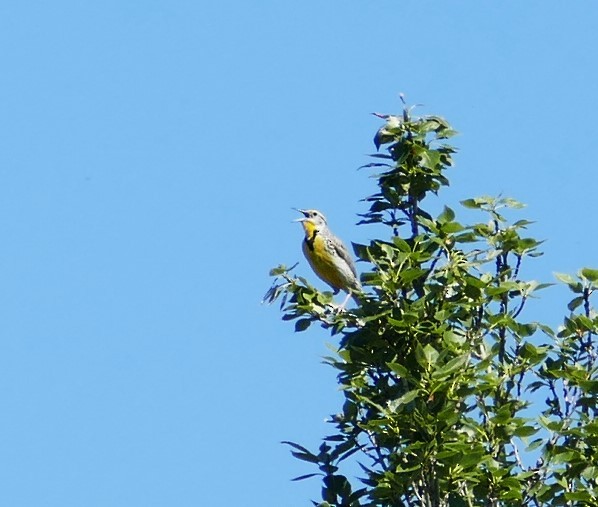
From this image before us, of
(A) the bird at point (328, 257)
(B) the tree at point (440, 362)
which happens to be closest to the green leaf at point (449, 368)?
(B) the tree at point (440, 362)

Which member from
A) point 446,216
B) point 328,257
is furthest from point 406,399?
point 328,257

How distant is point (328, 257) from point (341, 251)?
0.14 meters

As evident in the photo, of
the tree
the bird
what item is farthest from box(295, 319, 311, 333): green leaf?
the bird

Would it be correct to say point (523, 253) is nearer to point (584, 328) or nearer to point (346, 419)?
point (584, 328)

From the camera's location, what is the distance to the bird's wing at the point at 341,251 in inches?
506

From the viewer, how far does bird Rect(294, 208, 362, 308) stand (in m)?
12.7

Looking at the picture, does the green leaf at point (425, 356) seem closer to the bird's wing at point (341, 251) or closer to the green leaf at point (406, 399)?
the green leaf at point (406, 399)

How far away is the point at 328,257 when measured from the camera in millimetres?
12852

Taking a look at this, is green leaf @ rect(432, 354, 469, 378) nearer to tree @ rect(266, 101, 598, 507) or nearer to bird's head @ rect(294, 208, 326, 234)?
tree @ rect(266, 101, 598, 507)

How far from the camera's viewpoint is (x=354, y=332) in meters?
6.69

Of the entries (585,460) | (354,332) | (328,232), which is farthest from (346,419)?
(328,232)

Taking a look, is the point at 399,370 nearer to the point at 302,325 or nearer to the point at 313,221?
the point at 302,325

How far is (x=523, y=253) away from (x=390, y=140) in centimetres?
90

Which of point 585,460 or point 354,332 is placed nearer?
point 585,460
